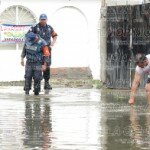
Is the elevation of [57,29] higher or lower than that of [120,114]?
higher

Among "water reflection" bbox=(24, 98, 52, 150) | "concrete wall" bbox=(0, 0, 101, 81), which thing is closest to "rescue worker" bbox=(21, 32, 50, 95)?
"water reflection" bbox=(24, 98, 52, 150)

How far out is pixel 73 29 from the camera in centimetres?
2664

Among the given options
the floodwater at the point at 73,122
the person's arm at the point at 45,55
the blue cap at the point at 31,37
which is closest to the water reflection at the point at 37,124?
the floodwater at the point at 73,122

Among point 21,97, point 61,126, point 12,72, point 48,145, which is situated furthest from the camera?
point 12,72

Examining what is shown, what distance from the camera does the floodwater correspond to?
8797 millimetres

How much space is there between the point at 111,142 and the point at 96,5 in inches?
712

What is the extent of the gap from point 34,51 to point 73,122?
19.3 ft

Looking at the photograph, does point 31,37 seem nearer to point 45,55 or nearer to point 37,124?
point 45,55

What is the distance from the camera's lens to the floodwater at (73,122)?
880 centimetres

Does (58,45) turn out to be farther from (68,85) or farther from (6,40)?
(68,85)

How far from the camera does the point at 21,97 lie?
16.0 metres

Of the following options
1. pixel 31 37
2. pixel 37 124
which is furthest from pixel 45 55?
pixel 37 124

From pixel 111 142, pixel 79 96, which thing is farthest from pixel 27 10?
pixel 111 142

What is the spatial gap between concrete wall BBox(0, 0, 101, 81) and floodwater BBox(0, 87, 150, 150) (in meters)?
9.75
